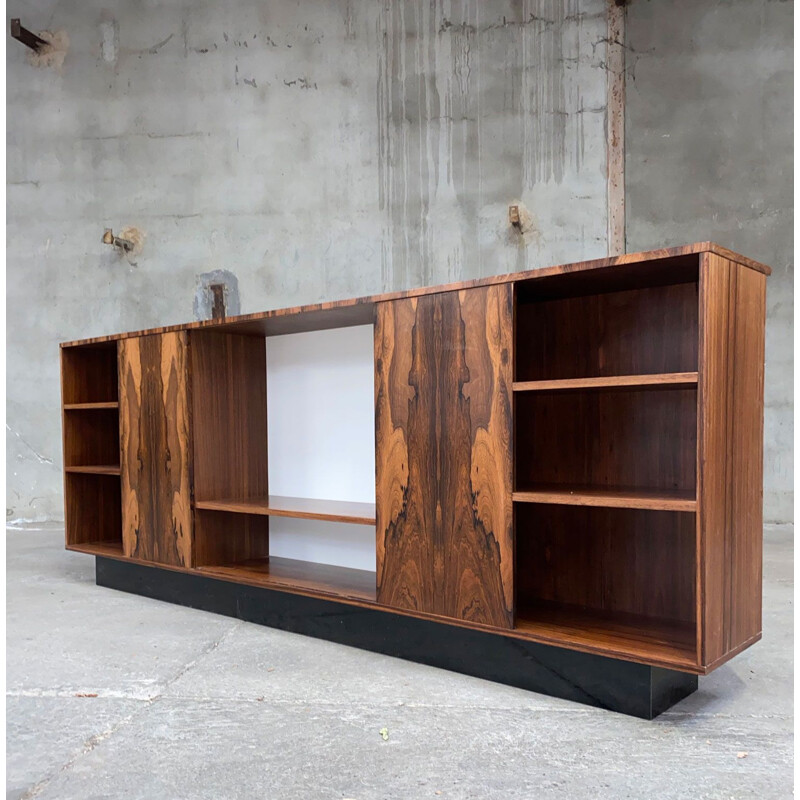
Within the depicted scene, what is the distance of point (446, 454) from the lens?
245 cm

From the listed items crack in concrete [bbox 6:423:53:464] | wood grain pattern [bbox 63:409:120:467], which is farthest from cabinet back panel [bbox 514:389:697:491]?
crack in concrete [bbox 6:423:53:464]

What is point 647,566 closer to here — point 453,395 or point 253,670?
point 453,395

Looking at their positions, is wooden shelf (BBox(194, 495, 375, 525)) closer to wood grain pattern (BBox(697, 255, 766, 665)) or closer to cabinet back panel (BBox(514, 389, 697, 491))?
cabinet back panel (BBox(514, 389, 697, 491))

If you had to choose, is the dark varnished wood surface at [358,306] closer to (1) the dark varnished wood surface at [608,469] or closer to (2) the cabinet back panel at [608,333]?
(1) the dark varnished wood surface at [608,469]

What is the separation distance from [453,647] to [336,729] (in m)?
0.59

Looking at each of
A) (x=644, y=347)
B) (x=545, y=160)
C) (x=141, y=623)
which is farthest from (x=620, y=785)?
(x=545, y=160)

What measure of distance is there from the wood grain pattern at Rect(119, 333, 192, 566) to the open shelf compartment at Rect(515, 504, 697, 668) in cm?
161

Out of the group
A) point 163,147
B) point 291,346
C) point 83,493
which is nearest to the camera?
point 291,346

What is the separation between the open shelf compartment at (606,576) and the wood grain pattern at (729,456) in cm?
20

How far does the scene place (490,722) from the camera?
2061 millimetres

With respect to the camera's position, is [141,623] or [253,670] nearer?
[253,670]

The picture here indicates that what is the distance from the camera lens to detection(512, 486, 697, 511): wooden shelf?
77.3 inches

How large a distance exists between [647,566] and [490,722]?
2.81 ft

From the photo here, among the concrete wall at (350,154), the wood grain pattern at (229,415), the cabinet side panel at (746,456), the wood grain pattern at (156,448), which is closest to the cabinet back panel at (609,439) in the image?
the cabinet side panel at (746,456)
